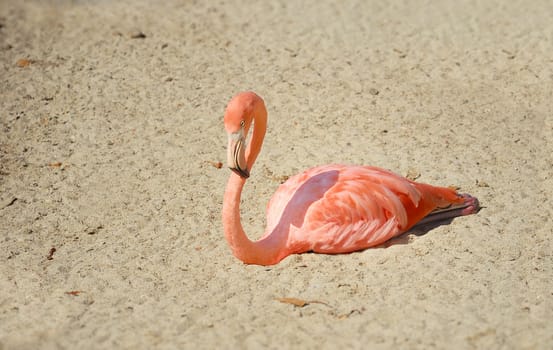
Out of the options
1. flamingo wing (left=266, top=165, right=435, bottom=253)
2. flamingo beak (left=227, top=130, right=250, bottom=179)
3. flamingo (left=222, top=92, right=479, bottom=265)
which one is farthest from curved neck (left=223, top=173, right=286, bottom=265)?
flamingo beak (left=227, top=130, right=250, bottom=179)

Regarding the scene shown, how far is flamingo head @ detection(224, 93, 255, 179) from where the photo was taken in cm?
474

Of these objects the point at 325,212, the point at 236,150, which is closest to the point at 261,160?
the point at 325,212

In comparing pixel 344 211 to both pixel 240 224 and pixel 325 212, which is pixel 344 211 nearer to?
pixel 325 212

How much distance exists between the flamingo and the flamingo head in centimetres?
14

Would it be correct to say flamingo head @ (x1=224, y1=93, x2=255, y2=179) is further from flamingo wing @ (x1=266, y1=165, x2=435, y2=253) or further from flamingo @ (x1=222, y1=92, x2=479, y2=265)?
flamingo wing @ (x1=266, y1=165, x2=435, y2=253)

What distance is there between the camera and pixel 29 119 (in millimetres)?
6988

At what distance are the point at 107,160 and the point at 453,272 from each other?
2.69m

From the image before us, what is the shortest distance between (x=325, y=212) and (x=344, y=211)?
0.35ft

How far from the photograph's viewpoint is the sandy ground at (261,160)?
4684 mm

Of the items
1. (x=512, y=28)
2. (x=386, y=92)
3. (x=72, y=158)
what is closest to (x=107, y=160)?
(x=72, y=158)

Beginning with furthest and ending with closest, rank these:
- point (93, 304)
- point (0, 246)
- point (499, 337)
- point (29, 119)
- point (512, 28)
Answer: point (512, 28), point (29, 119), point (0, 246), point (93, 304), point (499, 337)

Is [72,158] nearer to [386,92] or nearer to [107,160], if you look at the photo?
[107,160]

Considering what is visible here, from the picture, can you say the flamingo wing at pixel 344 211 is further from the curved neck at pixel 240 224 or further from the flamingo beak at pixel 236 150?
the flamingo beak at pixel 236 150

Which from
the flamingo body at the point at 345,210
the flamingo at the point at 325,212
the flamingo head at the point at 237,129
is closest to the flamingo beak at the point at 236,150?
the flamingo head at the point at 237,129
